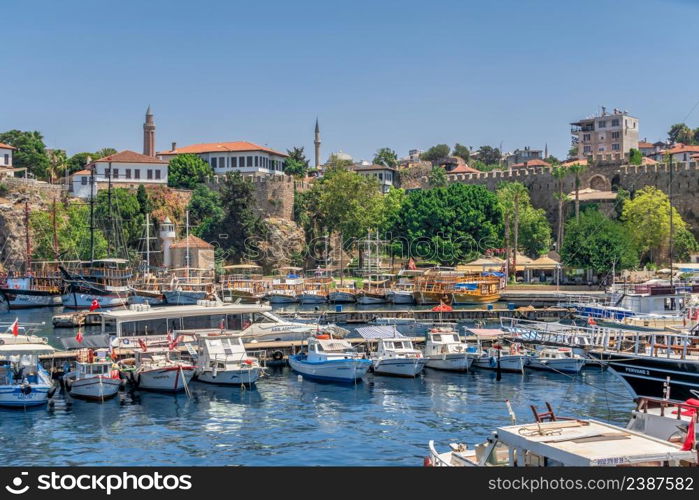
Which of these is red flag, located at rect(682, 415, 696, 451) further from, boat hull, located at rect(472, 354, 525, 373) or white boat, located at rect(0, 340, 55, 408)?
white boat, located at rect(0, 340, 55, 408)

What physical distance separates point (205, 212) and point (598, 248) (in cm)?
3805

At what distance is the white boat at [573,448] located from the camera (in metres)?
15.8

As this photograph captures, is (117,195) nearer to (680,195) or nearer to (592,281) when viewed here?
(592,281)

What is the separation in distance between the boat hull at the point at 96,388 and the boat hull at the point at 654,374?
53.4 feet

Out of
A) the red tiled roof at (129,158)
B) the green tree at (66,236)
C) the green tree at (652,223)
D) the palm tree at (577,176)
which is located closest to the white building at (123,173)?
the red tiled roof at (129,158)

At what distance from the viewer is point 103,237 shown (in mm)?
87000

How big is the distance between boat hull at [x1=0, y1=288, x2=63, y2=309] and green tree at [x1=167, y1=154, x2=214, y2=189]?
2814cm

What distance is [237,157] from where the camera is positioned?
10281cm

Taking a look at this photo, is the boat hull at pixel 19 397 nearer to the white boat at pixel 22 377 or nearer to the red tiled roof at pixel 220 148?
the white boat at pixel 22 377

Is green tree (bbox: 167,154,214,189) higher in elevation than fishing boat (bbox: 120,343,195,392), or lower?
higher

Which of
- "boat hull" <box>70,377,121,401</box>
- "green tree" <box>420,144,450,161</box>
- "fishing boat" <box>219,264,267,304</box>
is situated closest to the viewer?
"boat hull" <box>70,377,121,401</box>

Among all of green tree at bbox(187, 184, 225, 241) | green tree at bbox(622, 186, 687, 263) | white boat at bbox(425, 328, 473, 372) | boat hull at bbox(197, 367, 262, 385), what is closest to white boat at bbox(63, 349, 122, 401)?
boat hull at bbox(197, 367, 262, 385)

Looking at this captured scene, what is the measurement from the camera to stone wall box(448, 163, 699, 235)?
89.4 metres
